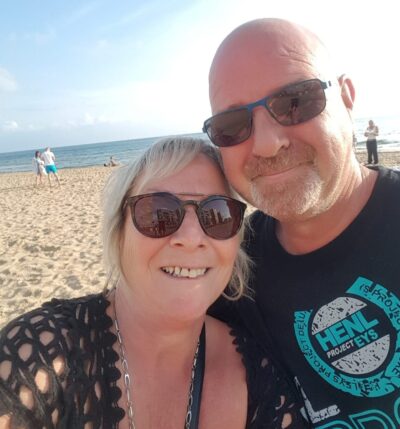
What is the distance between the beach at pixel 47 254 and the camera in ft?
14.9

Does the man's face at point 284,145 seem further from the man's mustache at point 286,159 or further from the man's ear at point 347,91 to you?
the man's ear at point 347,91

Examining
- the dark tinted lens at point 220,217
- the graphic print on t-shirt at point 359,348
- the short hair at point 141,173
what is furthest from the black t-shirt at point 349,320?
the short hair at point 141,173

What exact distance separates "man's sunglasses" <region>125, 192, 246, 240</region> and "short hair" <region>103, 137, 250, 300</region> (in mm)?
98

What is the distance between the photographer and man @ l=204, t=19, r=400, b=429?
1528 millimetres

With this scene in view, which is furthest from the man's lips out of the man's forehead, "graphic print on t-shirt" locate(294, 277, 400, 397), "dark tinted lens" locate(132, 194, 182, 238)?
"graphic print on t-shirt" locate(294, 277, 400, 397)

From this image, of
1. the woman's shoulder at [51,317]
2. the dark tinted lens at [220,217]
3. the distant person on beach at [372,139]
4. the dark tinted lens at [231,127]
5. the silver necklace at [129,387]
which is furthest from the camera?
the distant person on beach at [372,139]

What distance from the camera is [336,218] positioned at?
5.74 feet

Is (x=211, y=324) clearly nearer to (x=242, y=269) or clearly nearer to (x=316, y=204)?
(x=242, y=269)

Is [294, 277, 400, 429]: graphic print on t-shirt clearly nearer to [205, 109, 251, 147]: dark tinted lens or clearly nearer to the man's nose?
the man's nose

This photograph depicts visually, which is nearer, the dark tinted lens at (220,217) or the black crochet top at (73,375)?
the black crochet top at (73,375)

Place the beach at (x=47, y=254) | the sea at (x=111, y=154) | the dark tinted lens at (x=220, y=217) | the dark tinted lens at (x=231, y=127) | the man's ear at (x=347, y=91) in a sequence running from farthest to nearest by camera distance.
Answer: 1. the sea at (x=111, y=154)
2. the beach at (x=47, y=254)
3. the man's ear at (x=347, y=91)
4. the dark tinted lens at (x=231, y=127)
5. the dark tinted lens at (x=220, y=217)

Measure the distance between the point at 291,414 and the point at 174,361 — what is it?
1.89 ft

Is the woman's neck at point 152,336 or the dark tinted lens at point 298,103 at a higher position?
the dark tinted lens at point 298,103

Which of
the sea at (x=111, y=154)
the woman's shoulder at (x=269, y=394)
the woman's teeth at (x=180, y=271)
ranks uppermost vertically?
the sea at (x=111, y=154)
